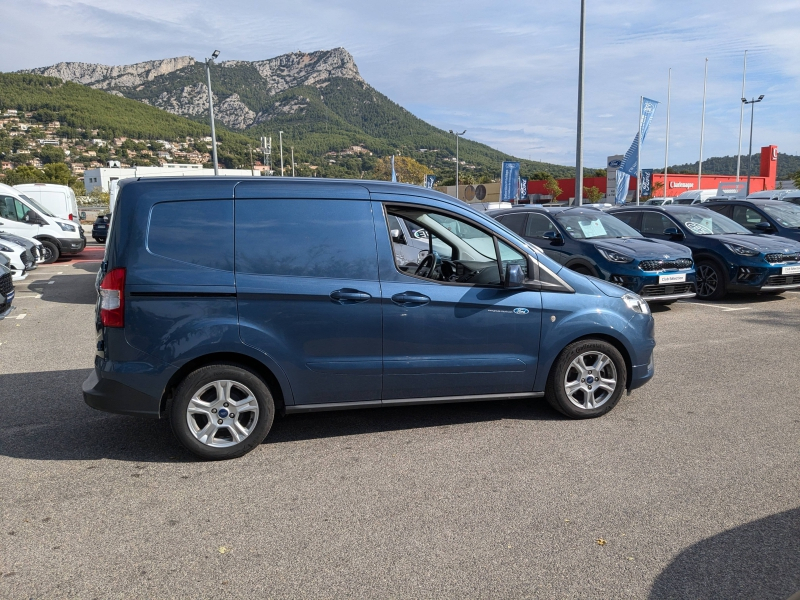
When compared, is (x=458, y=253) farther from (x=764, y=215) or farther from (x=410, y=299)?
(x=764, y=215)

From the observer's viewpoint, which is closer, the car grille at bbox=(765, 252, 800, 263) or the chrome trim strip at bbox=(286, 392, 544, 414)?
the chrome trim strip at bbox=(286, 392, 544, 414)

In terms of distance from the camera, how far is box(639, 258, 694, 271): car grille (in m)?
9.42

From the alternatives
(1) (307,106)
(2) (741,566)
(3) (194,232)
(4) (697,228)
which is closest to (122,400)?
(3) (194,232)

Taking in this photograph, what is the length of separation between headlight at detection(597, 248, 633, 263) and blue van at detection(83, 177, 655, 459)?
4.88m

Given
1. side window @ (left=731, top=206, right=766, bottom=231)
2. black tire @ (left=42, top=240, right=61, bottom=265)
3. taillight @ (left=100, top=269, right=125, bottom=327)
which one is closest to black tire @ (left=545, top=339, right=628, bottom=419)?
taillight @ (left=100, top=269, right=125, bottom=327)

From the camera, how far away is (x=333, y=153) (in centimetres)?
10588

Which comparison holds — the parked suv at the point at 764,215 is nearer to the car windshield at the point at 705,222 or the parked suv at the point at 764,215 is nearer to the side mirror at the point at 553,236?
the car windshield at the point at 705,222

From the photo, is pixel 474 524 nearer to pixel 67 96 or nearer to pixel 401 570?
pixel 401 570

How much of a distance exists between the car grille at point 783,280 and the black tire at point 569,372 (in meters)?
6.75

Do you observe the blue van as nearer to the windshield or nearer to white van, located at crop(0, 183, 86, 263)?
white van, located at crop(0, 183, 86, 263)

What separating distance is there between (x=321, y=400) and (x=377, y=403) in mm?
408

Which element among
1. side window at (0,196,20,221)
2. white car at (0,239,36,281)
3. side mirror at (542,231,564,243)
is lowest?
white car at (0,239,36,281)

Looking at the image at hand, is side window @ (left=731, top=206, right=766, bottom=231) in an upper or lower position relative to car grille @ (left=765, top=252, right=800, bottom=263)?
upper

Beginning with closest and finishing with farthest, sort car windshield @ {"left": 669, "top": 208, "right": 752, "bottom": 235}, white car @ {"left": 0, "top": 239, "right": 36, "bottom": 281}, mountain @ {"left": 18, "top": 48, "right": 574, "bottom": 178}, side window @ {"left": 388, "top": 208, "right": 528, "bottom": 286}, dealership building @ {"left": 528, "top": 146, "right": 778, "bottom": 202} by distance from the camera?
side window @ {"left": 388, "top": 208, "right": 528, "bottom": 286}
car windshield @ {"left": 669, "top": 208, "right": 752, "bottom": 235}
white car @ {"left": 0, "top": 239, "right": 36, "bottom": 281}
dealership building @ {"left": 528, "top": 146, "right": 778, "bottom": 202}
mountain @ {"left": 18, "top": 48, "right": 574, "bottom": 178}
